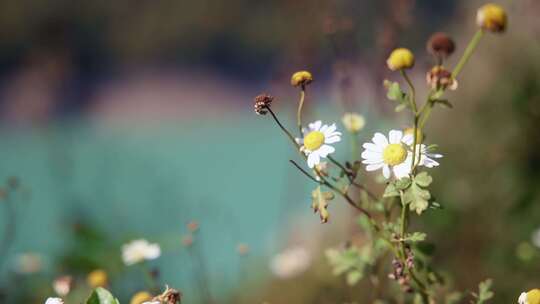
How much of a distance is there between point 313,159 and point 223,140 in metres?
2.14

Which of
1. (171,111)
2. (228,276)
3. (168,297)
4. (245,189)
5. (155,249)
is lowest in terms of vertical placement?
(168,297)

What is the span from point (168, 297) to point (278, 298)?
1201 millimetres

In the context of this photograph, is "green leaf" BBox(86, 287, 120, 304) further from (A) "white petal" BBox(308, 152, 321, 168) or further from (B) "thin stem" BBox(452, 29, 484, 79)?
(B) "thin stem" BBox(452, 29, 484, 79)

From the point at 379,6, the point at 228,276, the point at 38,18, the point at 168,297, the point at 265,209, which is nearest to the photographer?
the point at 168,297

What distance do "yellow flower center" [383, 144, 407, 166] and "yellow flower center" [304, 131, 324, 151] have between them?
0.08 meters

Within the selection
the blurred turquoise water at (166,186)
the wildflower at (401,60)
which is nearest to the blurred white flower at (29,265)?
the blurred turquoise water at (166,186)

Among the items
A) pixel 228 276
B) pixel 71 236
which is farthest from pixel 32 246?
pixel 228 276

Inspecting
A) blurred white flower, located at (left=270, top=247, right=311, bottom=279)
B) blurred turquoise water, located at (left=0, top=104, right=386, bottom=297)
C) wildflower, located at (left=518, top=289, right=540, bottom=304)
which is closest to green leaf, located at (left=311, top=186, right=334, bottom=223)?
wildflower, located at (left=518, top=289, right=540, bottom=304)

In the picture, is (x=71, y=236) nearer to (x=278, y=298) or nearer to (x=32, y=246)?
(x=32, y=246)

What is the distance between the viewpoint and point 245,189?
8.53 ft

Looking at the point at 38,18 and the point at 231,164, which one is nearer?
the point at 231,164

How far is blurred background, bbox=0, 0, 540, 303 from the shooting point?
169 centimetres

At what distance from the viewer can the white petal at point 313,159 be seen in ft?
2.60

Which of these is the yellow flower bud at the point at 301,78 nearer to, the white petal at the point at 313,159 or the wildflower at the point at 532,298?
the white petal at the point at 313,159
